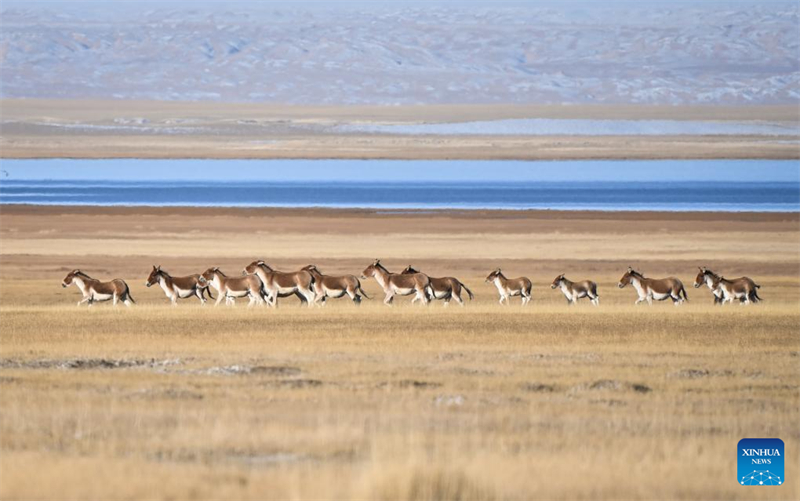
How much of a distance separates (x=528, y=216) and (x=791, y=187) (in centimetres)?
2729

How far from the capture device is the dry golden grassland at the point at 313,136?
115m

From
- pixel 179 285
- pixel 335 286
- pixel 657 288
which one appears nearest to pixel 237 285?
pixel 179 285

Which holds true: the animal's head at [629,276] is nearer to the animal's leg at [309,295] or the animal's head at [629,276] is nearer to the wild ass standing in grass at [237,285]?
the animal's leg at [309,295]

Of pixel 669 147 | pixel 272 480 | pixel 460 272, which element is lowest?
pixel 272 480

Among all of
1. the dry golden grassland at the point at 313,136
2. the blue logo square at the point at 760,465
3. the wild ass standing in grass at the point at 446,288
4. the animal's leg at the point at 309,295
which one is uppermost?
the dry golden grassland at the point at 313,136

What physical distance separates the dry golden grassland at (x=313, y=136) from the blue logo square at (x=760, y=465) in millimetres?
98126

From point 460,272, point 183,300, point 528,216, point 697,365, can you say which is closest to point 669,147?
point 528,216

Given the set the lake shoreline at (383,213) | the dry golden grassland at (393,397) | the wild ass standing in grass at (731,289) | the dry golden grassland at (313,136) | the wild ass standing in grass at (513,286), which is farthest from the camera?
the dry golden grassland at (313,136)

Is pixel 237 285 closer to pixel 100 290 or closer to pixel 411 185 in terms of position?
pixel 100 290

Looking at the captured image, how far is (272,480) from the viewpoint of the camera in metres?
10.3

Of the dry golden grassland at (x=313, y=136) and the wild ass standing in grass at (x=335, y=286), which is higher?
the dry golden grassland at (x=313, y=136)

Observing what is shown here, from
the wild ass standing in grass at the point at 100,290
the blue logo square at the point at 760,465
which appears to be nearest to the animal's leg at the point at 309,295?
the wild ass standing in grass at the point at 100,290

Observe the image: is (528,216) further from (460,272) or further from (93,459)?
(93,459)

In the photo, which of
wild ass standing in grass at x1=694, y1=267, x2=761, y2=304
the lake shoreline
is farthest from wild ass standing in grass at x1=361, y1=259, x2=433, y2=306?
the lake shoreline
